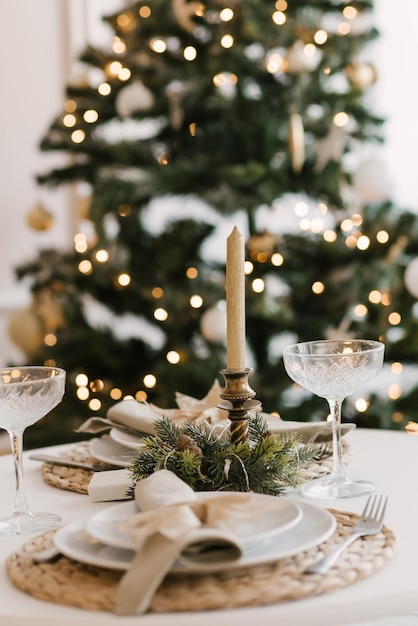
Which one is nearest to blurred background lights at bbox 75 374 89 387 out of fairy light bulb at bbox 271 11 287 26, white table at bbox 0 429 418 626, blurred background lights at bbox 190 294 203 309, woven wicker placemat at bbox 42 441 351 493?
blurred background lights at bbox 190 294 203 309

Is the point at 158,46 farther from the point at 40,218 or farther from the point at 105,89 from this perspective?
the point at 40,218

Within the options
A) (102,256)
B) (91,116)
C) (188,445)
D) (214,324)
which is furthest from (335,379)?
(91,116)

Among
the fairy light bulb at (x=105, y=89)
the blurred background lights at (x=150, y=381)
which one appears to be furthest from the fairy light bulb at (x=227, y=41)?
the blurred background lights at (x=150, y=381)

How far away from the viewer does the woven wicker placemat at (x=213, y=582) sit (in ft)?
2.38

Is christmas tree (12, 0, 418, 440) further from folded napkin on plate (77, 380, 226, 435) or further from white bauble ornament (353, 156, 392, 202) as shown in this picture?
folded napkin on plate (77, 380, 226, 435)

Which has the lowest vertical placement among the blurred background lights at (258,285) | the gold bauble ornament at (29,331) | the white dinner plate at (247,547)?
the gold bauble ornament at (29,331)

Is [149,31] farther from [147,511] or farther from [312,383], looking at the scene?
[147,511]

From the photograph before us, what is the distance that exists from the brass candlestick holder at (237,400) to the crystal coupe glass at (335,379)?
0.30ft

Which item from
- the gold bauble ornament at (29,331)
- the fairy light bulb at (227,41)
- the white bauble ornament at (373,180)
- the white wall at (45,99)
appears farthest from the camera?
the white wall at (45,99)

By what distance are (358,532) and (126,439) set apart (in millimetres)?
436

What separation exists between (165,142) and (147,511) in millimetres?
2167

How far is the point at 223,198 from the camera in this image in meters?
2.65

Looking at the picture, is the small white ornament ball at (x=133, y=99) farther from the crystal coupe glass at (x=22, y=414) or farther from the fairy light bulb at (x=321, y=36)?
the crystal coupe glass at (x=22, y=414)

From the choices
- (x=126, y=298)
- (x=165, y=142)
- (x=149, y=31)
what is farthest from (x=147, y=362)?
(x=149, y=31)
